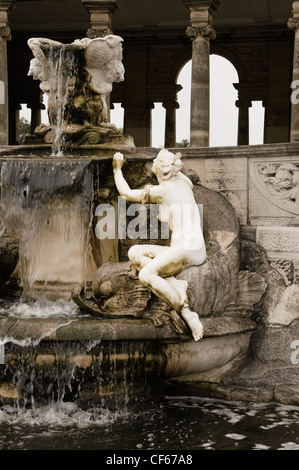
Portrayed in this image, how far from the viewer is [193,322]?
33.0ft

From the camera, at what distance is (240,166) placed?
12.0 meters

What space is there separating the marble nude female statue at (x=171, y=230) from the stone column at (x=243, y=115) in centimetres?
2009

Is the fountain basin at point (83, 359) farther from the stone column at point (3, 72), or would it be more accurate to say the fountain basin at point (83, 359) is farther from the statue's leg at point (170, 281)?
the stone column at point (3, 72)

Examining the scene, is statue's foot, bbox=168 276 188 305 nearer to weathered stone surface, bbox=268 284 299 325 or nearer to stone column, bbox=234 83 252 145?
weathered stone surface, bbox=268 284 299 325

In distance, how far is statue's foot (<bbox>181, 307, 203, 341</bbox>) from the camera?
10.0 m

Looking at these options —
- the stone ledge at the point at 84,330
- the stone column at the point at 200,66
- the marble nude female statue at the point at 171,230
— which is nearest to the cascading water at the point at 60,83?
the marble nude female statue at the point at 171,230

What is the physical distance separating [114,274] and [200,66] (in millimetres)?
13852

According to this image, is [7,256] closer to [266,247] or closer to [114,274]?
[114,274]

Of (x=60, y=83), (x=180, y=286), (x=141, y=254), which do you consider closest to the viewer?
(x=180, y=286)

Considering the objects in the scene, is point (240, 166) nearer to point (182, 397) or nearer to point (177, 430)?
point (182, 397)

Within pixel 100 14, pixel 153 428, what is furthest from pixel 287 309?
pixel 100 14

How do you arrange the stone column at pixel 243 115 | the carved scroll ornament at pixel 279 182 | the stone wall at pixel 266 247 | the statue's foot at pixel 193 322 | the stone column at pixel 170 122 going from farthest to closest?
1. the stone column at pixel 170 122
2. the stone column at pixel 243 115
3. the carved scroll ornament at pixel 279 182
4. the stone wall at pixel 266 247
5. the statue's foot at pixel 193 322

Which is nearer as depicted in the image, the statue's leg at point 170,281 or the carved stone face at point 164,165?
the statue's leg at point 170,281

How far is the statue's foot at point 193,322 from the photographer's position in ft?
33.0
